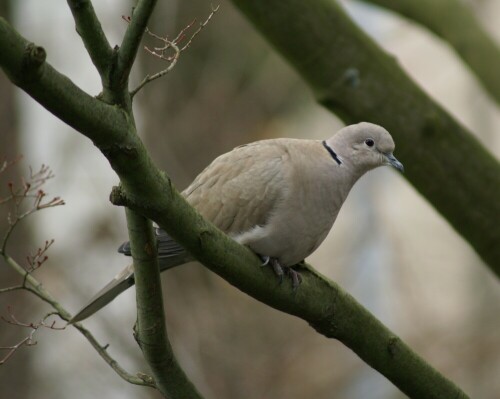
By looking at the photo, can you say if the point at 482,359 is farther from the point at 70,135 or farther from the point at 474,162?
the point at 474,162

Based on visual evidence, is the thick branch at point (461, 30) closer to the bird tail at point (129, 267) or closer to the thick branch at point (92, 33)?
the bird tail at point (129, 267)

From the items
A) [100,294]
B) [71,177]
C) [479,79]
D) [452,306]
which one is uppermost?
[479,79]

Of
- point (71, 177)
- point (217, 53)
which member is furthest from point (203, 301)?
point (217, 53)

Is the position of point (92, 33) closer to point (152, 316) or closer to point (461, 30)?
point (152, 316)

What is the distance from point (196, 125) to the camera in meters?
7.71

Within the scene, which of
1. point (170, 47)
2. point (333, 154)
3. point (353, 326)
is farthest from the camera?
point (333, 154)

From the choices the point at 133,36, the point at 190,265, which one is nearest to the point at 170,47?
the point at 133,36

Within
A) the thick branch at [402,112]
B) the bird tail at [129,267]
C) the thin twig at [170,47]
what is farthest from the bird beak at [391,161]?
the thin twig at [170,47]

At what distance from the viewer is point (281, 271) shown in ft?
10.5

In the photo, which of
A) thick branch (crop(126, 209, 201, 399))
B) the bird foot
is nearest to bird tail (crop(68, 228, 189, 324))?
the bird foot

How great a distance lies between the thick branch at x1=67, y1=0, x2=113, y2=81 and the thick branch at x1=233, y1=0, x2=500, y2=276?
193cm

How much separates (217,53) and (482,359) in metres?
3.26

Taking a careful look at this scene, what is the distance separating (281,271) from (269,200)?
1.44ft

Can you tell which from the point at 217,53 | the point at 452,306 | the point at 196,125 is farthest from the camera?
the point at 452,306
